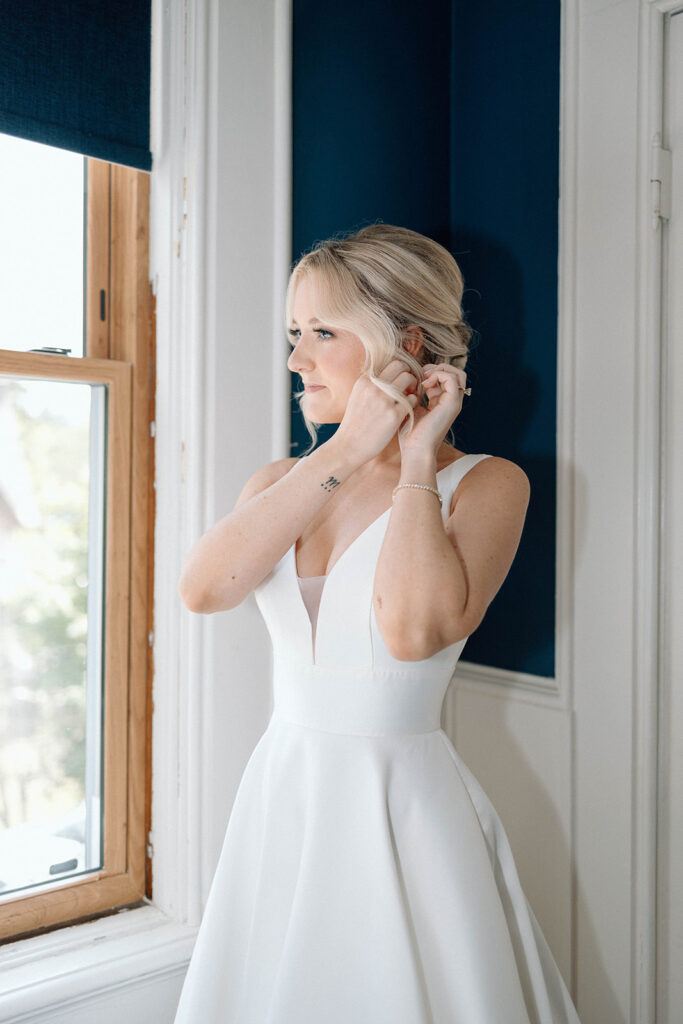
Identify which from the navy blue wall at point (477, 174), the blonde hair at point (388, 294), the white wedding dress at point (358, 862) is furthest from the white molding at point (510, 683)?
the blonde hair at point (388, 294)

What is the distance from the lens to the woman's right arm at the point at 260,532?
4.26 ft

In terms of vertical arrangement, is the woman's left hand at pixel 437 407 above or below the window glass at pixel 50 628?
above

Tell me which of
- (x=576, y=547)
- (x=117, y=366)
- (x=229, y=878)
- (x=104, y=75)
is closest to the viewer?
(x=229, y=878)

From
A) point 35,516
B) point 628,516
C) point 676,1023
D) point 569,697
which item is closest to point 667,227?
point 628,516

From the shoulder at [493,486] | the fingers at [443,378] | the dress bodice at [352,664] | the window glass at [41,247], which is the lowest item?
the dress bodice at [352,664]

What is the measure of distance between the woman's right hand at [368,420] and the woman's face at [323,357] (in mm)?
58

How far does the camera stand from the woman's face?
1.42m

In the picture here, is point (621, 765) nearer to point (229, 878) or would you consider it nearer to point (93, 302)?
point (229, 878)

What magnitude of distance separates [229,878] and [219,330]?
1031mm

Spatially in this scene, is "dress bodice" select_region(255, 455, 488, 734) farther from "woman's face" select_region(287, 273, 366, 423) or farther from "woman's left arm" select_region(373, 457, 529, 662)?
"woman's face" select_region(287, 273, 366, 423)

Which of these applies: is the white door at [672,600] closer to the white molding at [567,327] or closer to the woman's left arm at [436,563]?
the white molding at [567,327]

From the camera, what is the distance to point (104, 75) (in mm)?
1619

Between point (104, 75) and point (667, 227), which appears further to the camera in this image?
point (667, 227)

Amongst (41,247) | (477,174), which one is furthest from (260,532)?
(477,174)
